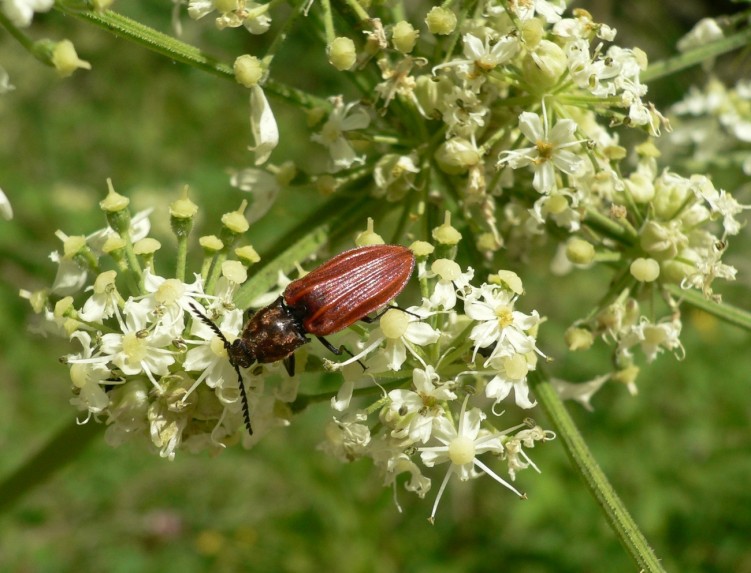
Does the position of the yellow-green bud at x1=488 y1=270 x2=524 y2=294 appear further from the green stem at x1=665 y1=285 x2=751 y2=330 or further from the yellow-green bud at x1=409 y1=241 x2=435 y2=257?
the green stem at x1=665 y1=285 x2=751 y2=330

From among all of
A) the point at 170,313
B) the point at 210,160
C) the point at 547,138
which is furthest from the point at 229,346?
the point at 210,160

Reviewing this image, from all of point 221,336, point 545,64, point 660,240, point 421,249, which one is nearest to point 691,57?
point 660,240

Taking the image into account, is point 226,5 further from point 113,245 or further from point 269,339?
point 269,339

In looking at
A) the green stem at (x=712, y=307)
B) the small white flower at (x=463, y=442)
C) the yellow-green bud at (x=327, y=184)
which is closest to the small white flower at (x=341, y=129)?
the yellow-green bud at (x=327, y=184)

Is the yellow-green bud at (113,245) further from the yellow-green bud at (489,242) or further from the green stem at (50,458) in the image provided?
the yellow-green bud at (489,242)

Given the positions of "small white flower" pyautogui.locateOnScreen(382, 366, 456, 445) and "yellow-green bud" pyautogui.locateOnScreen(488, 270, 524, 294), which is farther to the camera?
"yellow-green bud" pyautogui.locateOnScreen(488, 270, 524, 294)

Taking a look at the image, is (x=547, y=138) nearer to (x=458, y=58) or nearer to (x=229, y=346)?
(x=458, y=58)

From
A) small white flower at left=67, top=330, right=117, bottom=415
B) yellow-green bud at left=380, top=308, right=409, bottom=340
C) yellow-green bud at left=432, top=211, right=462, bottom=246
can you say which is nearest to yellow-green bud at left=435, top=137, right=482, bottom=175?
yellow-green bud at left=432, top=211, right=462, bottom=246
